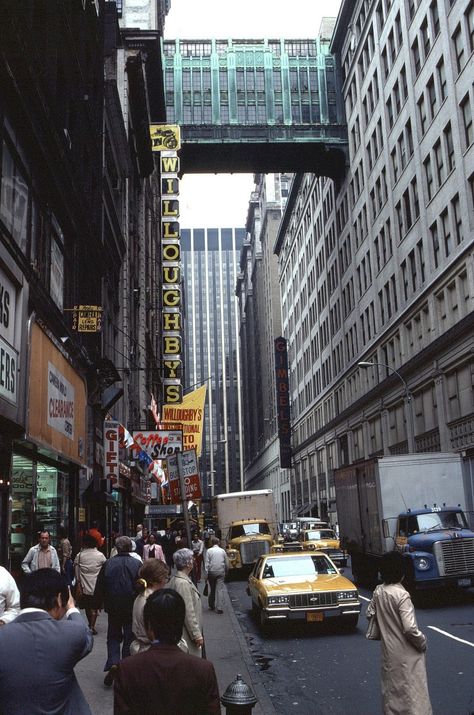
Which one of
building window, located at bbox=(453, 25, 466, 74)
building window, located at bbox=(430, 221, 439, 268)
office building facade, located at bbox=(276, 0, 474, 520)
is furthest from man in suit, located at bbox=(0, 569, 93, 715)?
building window, located at bbox=(430, 221, 439, 268)

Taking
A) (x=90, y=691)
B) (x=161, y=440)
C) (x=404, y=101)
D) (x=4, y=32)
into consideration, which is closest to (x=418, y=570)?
(x=90, y=691)

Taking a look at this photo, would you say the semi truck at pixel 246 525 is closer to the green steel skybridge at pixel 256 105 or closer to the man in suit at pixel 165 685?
the man in suit at pixel 165 685

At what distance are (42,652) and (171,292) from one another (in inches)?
1738

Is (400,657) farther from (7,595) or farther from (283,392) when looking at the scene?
(283,392)

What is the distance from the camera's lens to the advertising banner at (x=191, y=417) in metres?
38.9

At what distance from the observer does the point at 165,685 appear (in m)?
3.56

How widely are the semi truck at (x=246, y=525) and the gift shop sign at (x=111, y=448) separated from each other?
22.7ft

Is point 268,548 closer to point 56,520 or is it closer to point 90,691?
point 56,520

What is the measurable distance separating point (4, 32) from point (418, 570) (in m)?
14.0

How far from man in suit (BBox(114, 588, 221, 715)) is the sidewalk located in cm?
519

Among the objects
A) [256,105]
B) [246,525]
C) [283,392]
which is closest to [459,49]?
[246,525]

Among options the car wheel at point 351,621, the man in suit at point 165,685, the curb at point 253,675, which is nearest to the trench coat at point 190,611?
the curb at point 253,675

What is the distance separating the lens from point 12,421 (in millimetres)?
12516

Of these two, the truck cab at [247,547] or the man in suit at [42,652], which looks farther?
the truck cab at [247,547]
